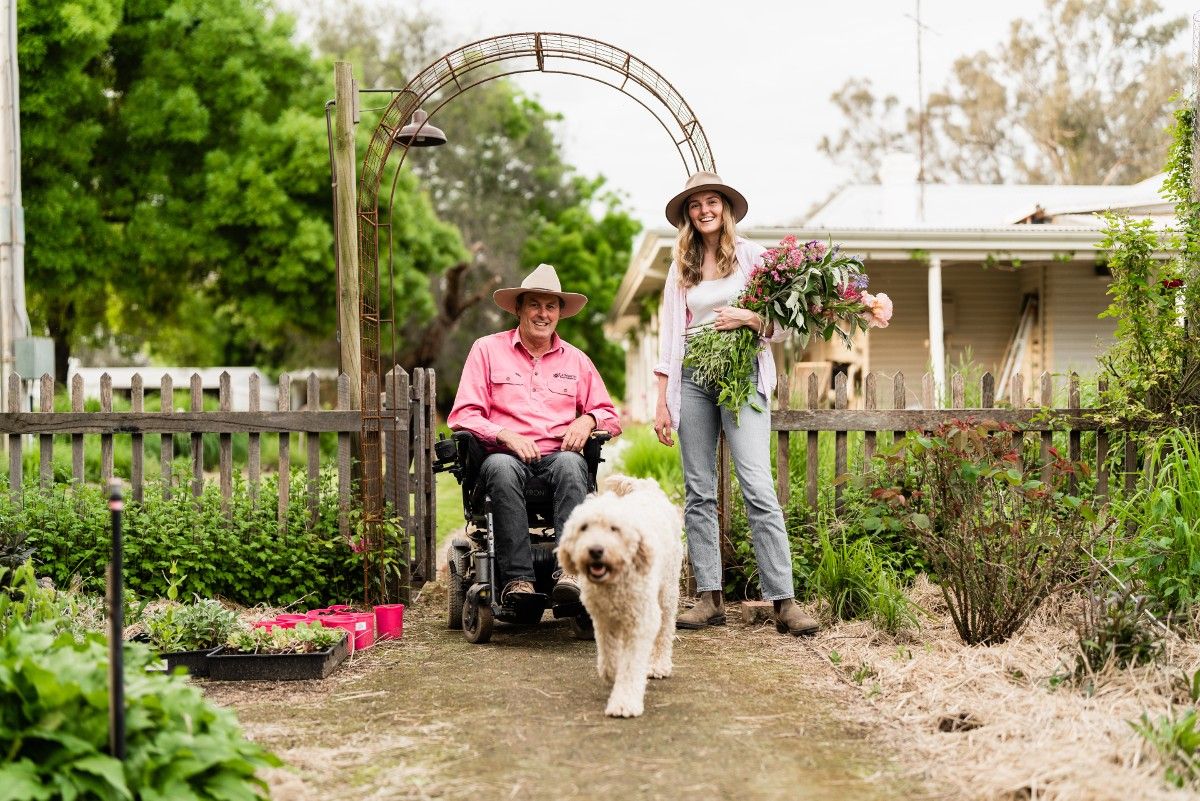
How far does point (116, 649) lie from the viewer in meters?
2.24

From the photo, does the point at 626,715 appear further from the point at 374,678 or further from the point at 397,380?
the point at 397,380

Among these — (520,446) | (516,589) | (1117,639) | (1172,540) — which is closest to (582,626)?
(516,589)

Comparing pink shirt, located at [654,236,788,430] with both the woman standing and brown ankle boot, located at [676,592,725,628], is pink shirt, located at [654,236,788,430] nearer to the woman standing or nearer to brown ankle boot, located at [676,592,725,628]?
the woman standing

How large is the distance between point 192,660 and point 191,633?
0.44ft

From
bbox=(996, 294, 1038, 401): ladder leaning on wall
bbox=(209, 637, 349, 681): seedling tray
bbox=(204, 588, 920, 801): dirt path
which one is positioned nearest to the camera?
bbox=(204, 588, 920, 801): dirt path

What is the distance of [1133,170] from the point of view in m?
29.1

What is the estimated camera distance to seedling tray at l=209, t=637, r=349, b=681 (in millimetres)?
3928

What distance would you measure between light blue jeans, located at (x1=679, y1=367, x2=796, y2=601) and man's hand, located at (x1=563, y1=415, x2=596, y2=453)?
429 millimetres

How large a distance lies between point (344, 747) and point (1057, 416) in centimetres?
405

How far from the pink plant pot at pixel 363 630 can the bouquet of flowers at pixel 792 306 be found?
72.6 inches

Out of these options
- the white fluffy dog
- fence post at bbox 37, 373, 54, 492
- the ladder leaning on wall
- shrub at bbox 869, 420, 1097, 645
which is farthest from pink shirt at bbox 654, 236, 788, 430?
the ladder leaning on wall

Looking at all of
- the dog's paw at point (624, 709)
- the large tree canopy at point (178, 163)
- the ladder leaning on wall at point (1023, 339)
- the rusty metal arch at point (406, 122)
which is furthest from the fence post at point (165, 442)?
the large tree canopy at point (178, 163)

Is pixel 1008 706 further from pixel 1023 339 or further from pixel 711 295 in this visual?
pixel 1023 339

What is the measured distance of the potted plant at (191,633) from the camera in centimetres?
399
